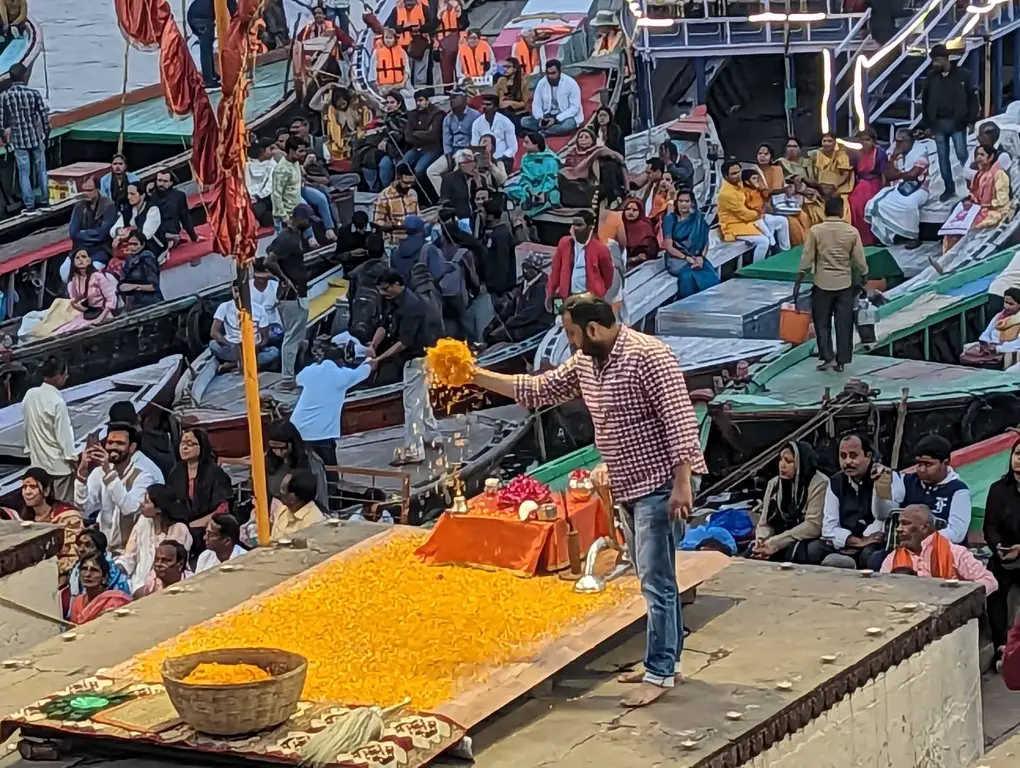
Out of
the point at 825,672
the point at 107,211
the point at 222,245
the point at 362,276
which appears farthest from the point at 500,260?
the point at 825,672

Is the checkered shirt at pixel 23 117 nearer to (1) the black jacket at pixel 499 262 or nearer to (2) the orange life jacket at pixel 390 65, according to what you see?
(2) the orange life jacket at pixel 390 65

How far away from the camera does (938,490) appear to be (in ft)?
38.0

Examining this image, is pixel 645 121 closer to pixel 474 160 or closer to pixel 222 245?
pixel 474 160

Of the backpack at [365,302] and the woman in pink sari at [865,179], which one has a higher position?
the woman in pink sari at [865,179]

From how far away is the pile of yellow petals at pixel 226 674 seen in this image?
7.60 m

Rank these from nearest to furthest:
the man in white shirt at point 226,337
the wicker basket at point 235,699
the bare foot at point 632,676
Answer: the wicker basket at point 235,699 < the bare foot at point 632,676 < the man in white shirt at point 226,337

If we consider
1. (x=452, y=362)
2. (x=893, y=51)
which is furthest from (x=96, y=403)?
(x=452, y=362)

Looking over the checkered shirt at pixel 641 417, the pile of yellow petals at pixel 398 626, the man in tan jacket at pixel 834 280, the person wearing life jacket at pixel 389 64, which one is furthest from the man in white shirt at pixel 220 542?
the person wearing life jacket at pixel 389 64

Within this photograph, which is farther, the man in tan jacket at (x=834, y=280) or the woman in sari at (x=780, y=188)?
the woman in sari at (x=780, y=188)

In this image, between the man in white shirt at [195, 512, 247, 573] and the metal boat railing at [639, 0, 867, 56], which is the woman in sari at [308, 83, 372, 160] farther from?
the man in white shirt at [195, 512, 247, 573]

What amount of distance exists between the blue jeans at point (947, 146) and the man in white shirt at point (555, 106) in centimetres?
309

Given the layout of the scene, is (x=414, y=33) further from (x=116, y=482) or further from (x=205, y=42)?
(x=116, y=482)

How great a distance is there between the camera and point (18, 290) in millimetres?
16703

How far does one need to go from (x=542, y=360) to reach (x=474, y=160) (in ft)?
7.11
